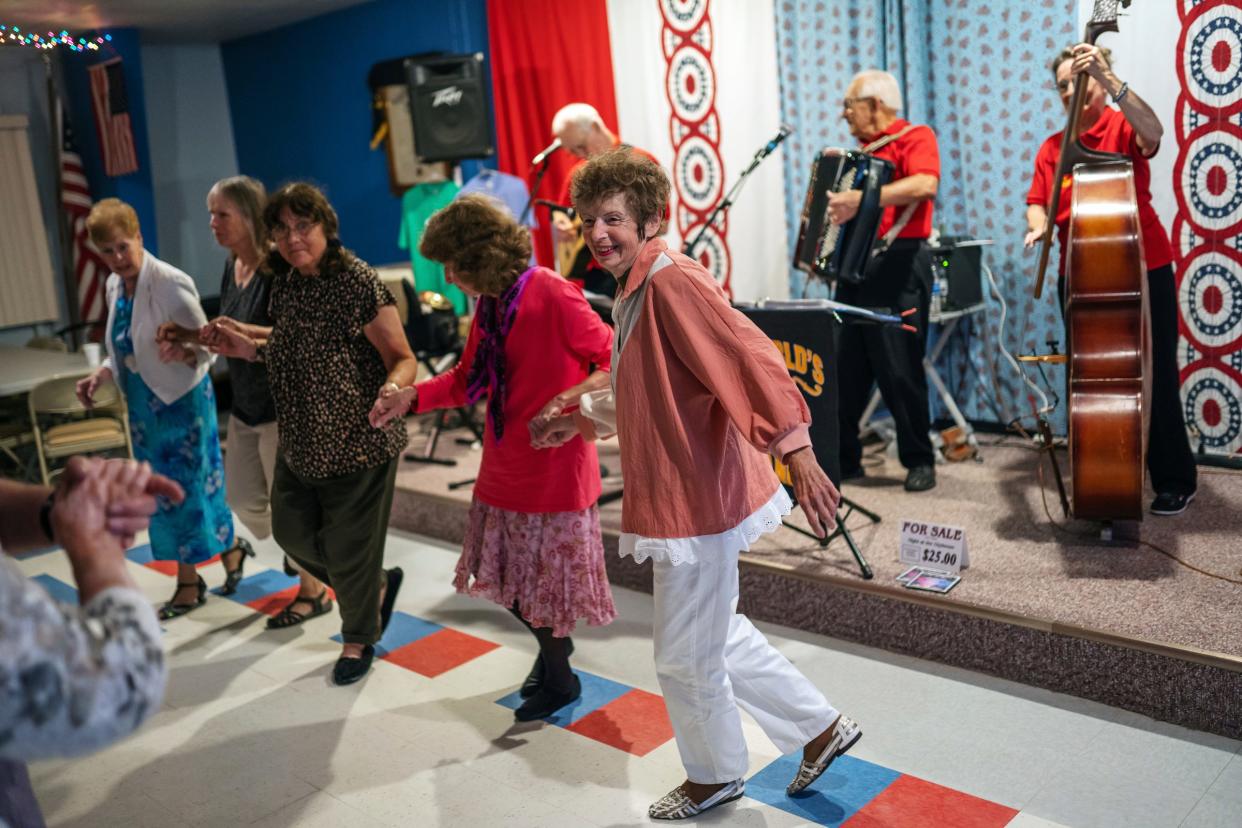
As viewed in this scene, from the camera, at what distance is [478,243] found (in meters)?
2.93

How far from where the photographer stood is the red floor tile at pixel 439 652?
3.67 meters

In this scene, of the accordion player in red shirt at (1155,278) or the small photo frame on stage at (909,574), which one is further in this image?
the accordion player in red shirt at (1155,278)

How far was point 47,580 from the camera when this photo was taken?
4.90 metres

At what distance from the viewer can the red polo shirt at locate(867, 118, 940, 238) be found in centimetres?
428

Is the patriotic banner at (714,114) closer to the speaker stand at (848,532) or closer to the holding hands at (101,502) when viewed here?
the speaker stand at (848,532)

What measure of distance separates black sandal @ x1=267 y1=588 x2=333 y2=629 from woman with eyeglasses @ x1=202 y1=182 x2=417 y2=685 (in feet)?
2.36

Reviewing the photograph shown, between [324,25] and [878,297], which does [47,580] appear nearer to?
[878,297]

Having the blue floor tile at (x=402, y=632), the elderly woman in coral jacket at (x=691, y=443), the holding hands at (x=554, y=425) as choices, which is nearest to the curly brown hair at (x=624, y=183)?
the elderly woman in coral jacket at (x=691, y=443)

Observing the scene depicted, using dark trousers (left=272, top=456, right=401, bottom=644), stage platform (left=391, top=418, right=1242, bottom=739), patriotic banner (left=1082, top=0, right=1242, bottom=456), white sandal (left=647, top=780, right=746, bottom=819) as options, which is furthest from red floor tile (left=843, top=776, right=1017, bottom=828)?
patriotic banner (left=1082, top=0, right=1242, bottom=456)

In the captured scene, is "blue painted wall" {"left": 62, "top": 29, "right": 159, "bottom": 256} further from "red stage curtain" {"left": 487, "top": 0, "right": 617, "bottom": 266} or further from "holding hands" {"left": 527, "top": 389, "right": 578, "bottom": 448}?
"holding hands" {"left": 527, "top": 389, "right": 578, "bottom": 448}

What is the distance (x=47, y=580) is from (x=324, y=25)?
4747 mm

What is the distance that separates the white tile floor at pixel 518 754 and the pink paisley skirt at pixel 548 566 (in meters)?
0.36

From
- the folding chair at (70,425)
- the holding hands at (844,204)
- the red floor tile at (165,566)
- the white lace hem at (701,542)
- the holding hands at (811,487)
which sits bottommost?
the red floor tile at (165,566)

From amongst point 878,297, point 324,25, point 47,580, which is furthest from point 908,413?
point 324,25
